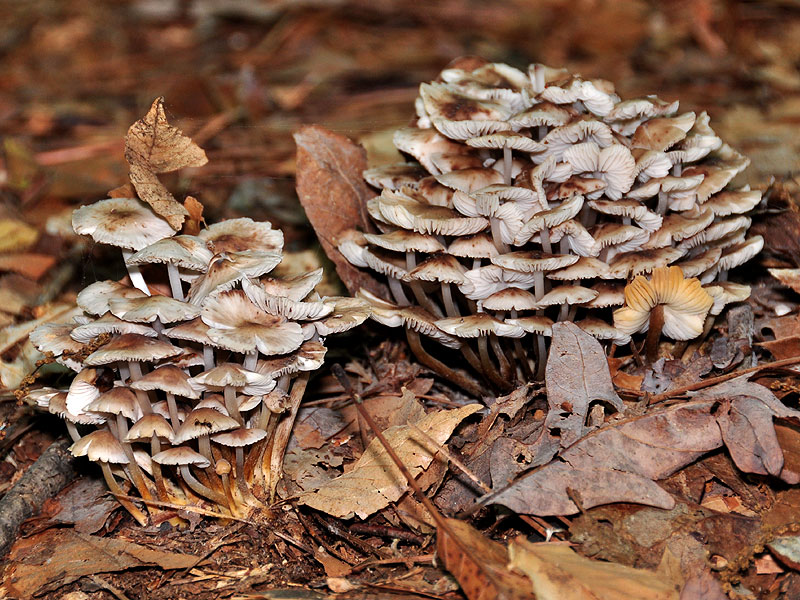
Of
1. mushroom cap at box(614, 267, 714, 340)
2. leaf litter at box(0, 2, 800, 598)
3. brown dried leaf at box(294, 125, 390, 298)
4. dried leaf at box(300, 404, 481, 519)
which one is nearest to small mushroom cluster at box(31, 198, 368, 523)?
leaf litter at box(0, 2, 800, 598)

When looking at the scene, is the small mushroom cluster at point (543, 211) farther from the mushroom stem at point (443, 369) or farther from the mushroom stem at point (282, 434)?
the mushroom stem at point (282, 434)

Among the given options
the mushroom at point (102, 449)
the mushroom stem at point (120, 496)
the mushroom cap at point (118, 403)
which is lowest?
the mushroom stem at point (120, 496)

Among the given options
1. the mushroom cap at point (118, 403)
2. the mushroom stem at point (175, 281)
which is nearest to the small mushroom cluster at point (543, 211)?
the mushroom stem at point (175, 281)

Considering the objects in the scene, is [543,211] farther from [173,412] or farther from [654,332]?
[173,412]

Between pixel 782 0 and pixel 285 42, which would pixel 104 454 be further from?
pixel 782 0

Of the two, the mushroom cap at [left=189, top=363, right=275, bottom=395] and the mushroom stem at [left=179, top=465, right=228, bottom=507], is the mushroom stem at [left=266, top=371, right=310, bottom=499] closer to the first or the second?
the mushroom stem at [left=179, top=465, right=228, bottom=507]

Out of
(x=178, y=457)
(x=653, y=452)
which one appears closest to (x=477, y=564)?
(x=653, y=452)
